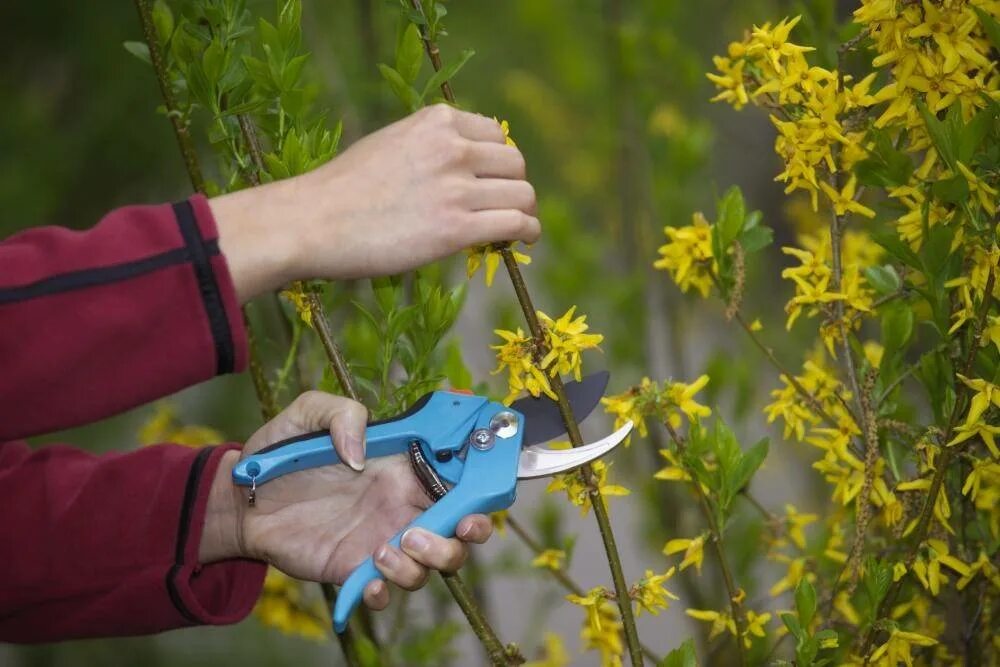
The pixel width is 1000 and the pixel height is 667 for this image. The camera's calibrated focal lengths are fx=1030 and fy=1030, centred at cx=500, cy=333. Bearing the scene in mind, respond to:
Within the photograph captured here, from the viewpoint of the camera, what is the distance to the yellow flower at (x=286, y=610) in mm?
1208

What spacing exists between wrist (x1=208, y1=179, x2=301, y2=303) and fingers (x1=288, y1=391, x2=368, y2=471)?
158 millimetres

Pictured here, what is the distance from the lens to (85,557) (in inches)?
37.0

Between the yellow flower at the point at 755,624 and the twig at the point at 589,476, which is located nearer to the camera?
the twig at the point at 589,476

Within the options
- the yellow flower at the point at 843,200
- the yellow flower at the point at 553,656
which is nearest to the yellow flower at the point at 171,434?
the yellow flower at the point at 553,656

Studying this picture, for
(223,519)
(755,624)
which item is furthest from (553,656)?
(223,519)

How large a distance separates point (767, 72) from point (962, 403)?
0.30 meters

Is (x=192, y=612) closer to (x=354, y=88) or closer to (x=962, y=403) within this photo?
(x=962, y=403)

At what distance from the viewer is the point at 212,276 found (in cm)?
65

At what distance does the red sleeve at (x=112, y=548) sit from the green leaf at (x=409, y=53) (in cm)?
39

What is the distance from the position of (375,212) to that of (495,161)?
98mm

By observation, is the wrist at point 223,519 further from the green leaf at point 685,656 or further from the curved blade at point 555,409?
the green leaf at point 685,656

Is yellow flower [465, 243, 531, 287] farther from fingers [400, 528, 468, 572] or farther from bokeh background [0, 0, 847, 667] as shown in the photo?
bokeh background [0, 0, 847, 667]

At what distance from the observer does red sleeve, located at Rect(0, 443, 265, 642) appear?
0.94 m

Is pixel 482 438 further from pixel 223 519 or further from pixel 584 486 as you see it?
pixel 223 519
